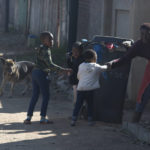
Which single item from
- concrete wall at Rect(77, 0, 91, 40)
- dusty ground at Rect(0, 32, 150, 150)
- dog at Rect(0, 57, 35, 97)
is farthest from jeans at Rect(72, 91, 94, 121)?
concrete wall at Rect(77, 0, 91, 40)

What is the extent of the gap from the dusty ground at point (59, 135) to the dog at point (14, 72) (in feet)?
6.33

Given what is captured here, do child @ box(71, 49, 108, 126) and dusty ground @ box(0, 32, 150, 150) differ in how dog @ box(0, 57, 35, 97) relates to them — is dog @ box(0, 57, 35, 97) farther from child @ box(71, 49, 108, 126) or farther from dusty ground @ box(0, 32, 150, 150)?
child @ box(71, 49, 108, 126)

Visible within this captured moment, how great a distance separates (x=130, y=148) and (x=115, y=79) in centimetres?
167

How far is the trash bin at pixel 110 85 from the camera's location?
858 cm

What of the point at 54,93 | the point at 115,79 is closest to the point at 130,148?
the point at 115,79

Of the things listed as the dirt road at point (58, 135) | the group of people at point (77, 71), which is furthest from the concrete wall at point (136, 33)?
→ the group of people at point (77, 71)

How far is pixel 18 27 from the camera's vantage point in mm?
27344

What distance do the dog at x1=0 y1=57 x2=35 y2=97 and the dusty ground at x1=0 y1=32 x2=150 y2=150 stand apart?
193cm

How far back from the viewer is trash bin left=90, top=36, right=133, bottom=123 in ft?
28.1

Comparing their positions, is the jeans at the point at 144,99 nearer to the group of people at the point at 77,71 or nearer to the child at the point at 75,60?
the group of people at the point at 77,71

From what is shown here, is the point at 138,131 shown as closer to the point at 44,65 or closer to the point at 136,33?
the point at 44,65

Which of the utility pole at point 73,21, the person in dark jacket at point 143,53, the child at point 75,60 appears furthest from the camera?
the utility pole at point 73,21

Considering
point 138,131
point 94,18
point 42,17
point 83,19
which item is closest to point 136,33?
point 138,131

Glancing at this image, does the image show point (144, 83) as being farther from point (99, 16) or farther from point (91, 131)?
point (99, 16)
